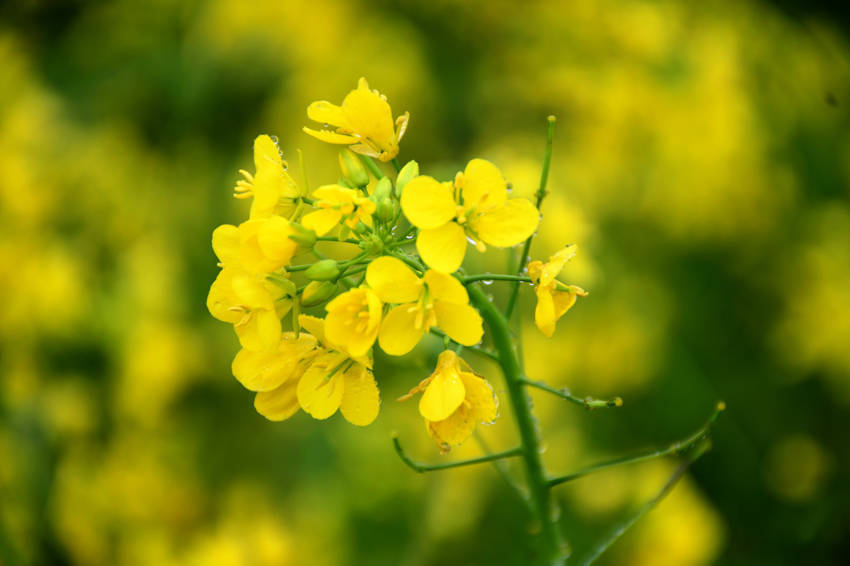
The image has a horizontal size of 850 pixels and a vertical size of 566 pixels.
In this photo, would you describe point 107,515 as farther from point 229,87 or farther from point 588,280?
point 229,87

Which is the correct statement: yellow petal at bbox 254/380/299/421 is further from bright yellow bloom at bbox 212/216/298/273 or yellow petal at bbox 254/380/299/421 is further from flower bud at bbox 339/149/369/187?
flower bud at bbox 339/149/369/187

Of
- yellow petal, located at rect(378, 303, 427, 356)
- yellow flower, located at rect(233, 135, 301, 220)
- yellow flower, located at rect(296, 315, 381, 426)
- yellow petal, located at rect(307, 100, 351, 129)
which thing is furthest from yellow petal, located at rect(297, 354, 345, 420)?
yellow petal, located at rect(307, 100, 351, 129)

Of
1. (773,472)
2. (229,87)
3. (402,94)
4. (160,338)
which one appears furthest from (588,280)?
(229,87)

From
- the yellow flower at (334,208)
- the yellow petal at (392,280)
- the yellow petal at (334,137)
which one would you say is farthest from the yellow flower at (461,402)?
the yellow petal at (334,137)

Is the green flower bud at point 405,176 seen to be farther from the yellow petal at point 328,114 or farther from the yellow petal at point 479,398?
the yellow petal at point 479,398

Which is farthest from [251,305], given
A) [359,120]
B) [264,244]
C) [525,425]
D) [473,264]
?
[473,264]

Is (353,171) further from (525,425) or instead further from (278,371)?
(525,425)
